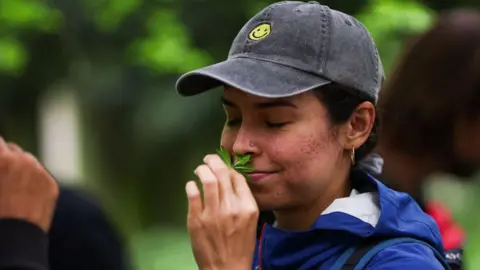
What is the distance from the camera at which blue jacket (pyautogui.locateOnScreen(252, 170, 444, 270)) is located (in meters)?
2.20

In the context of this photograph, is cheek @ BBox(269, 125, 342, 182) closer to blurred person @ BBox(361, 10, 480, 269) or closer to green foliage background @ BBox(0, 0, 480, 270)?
blurred person @ BBox(361, 10, 480, 269)

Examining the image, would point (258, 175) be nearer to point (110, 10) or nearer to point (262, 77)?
point (262, 77)

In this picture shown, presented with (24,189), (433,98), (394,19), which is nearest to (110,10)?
(394,19)

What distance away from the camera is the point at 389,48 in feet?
20.1

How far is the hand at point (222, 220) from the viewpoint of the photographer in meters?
2.20

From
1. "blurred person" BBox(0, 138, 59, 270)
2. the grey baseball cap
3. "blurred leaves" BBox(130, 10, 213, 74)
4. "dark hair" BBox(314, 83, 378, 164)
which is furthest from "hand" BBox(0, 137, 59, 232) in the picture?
"blurred leaves" BBox(130, 10, 213, 74)

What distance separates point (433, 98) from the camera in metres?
3.16

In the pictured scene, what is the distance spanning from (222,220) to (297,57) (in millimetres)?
474

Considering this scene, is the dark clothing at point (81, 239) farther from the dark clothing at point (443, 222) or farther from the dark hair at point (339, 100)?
the dark hair at point (339, 100)

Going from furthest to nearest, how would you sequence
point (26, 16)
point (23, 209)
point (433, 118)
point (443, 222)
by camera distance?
point (26, 16)
point (443, 222)
point (433, 118)
point (23, 209)

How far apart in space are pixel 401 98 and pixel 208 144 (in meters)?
7.08

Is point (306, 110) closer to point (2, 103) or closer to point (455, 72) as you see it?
point (455, 72)

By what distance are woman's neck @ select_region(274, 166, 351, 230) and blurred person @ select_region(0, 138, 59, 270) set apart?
647 mm

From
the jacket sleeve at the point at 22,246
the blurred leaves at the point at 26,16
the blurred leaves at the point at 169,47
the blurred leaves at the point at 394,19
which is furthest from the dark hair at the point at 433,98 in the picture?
the blurred leaves at the point at 26,16
